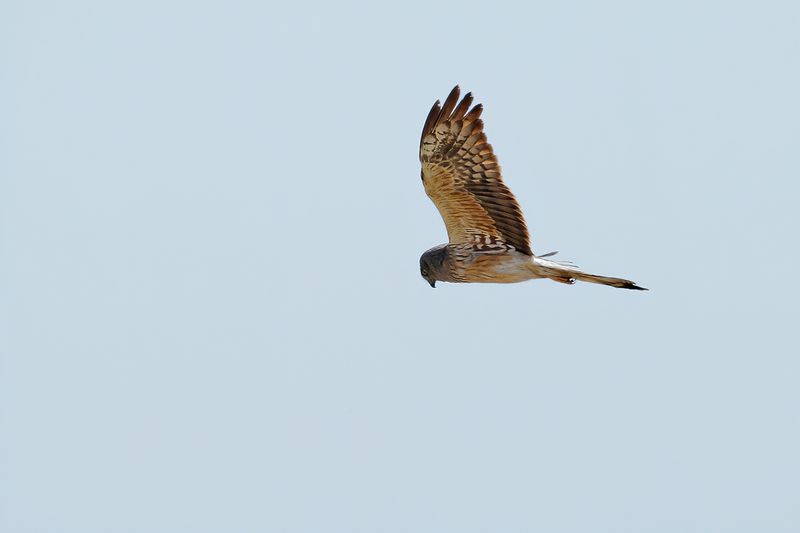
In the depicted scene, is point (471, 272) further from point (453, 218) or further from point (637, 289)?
point (637, 289)

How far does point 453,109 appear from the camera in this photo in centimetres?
1068

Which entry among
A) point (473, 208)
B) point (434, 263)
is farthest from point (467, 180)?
point (434, 263)

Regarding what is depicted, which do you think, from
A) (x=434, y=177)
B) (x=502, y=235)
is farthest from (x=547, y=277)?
(x=434, y=177)

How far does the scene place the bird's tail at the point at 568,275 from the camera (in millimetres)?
10648

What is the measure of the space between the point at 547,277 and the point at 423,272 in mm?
1253

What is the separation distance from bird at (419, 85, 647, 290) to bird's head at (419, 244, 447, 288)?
0.01 m

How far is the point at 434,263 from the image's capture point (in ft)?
37.9

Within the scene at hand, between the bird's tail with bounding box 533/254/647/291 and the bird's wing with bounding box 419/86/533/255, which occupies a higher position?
the bird's wing with bounding box 419/86/533/255

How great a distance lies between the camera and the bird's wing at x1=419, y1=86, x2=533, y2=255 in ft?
35.1

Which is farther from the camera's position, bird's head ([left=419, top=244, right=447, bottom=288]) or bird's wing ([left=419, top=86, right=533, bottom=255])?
bird's head ([left=419, top=244, right=447, bottom=288])

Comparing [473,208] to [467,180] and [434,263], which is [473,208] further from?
[434,263]

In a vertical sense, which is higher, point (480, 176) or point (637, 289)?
point (480, 176)

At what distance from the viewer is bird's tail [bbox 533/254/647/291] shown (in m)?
10.6

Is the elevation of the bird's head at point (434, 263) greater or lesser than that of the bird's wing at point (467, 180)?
lesser
